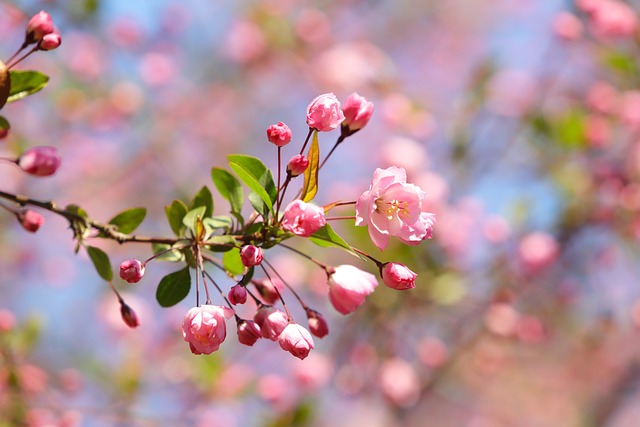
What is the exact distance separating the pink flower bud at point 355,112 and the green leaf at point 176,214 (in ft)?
1.03

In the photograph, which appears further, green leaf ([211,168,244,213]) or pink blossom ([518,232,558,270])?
pink blossom ([518,232,558,270])

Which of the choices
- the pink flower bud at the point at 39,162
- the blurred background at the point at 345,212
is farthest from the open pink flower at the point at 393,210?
the blurred background at the point at 345,212

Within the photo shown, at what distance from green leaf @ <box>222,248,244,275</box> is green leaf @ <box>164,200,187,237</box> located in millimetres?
101

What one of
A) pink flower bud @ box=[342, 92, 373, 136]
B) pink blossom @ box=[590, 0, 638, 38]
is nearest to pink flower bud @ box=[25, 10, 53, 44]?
pink flower bud @ box=[342, 92, 373, 136]

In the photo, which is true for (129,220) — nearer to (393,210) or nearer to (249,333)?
(249,333)

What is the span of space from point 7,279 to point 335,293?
12.5 feet

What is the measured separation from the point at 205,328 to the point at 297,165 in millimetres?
289

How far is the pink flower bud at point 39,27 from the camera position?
3.57ft

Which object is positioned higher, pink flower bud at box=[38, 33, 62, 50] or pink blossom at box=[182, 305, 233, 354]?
pink flower bud at box=[38, 33, 62, 50]

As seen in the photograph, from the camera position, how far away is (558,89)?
4.76 meters

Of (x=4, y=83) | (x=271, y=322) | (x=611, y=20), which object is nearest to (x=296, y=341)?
(x=271, y=322)

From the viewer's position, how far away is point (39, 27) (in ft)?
3.57

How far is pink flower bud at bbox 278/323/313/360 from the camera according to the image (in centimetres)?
101

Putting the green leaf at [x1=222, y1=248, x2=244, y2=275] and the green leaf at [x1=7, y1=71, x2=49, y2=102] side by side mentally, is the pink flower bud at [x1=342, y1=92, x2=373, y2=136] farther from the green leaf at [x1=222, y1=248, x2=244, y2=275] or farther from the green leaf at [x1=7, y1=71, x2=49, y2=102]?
the green leaf at [x1=7, y1=71, x2=49, y2=102]
